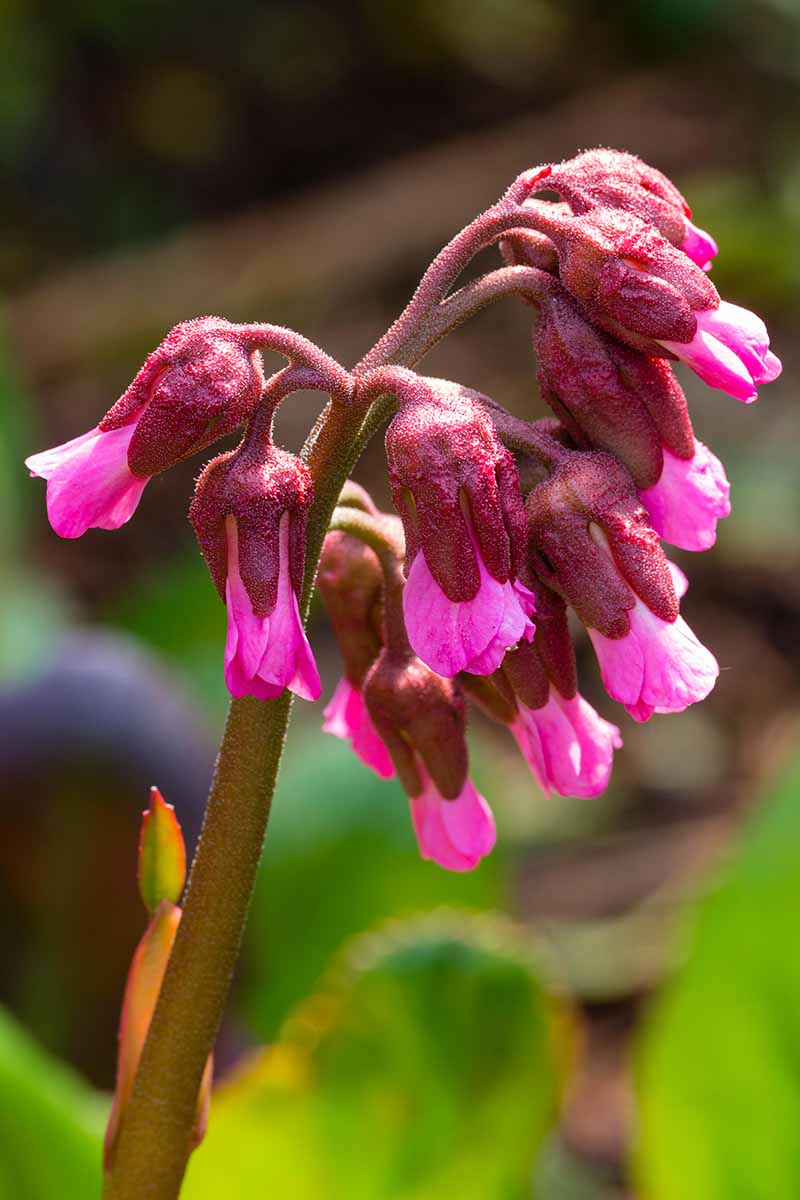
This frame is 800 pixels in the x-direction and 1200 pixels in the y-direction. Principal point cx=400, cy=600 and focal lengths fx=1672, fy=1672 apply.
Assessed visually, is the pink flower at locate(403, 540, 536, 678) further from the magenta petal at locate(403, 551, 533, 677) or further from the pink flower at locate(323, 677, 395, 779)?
the pink flower at locate(323, 677, 395, 779)

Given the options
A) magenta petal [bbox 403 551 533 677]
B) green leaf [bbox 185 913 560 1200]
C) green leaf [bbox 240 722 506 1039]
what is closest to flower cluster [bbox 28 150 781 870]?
magenta petal [bbox 403 551 533 677]

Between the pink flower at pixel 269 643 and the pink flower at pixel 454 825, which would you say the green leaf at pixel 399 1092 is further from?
the pink flower at pixel 269 643

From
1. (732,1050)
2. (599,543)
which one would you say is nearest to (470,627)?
(599,543)

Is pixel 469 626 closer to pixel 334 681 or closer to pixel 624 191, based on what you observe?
pixel 624 191

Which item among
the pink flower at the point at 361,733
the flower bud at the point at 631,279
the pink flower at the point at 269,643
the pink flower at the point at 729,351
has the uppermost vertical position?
the flower bud at the point at 631,279

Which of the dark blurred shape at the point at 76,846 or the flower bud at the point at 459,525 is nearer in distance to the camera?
the flower bud at the point at 459,525

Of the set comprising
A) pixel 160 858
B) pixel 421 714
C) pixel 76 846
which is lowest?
pixel 76 846

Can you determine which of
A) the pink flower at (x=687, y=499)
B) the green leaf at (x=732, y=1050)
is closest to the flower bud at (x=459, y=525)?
the pink flower at (x=687, y=499)

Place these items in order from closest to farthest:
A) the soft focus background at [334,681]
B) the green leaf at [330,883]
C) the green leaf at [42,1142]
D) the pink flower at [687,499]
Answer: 1. the pink flower at [687,499]
2. the green leaf at [42,1142]
3. the soft focus background at [334,681]
4. the green leaf at [330,883]
